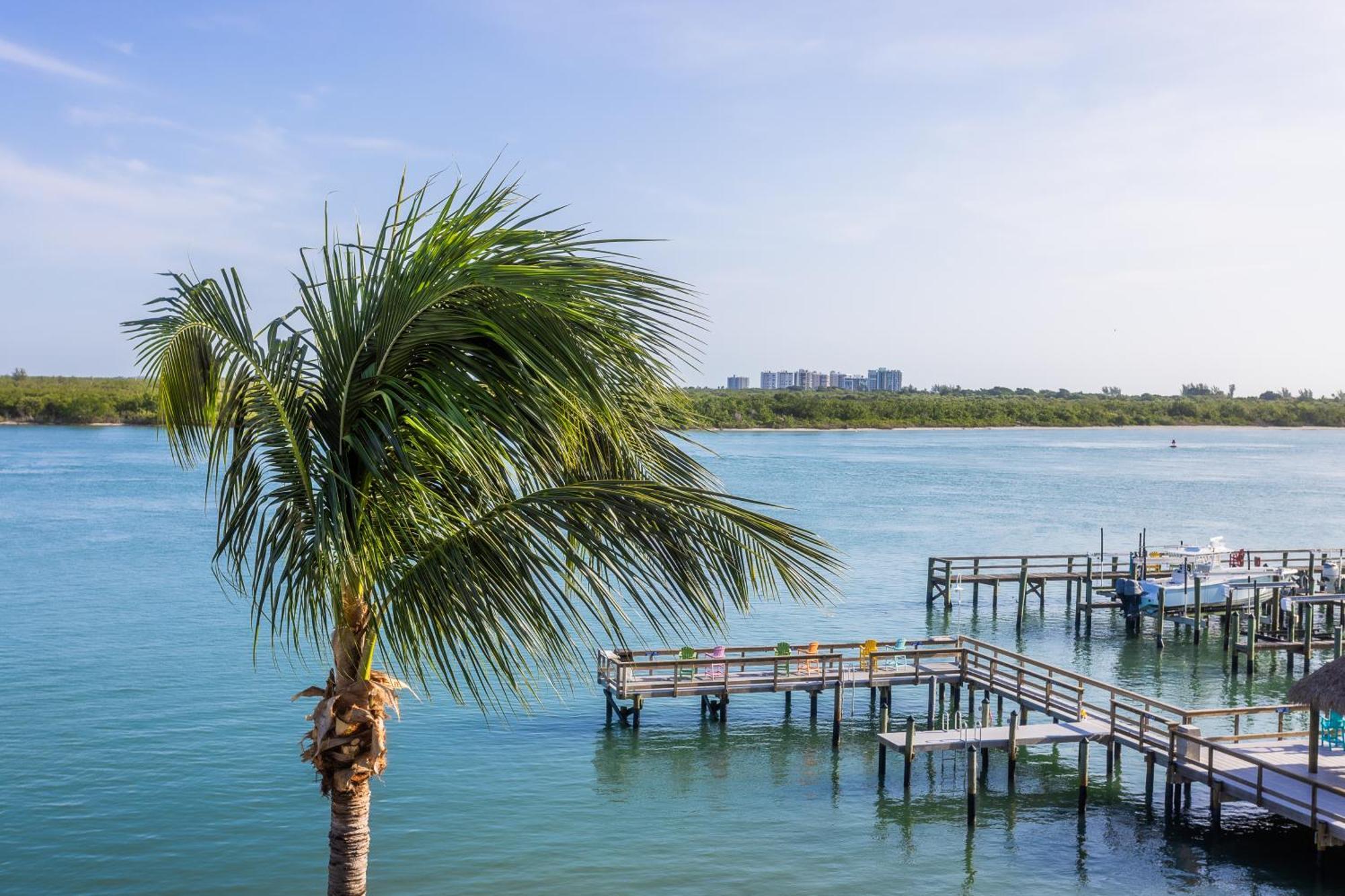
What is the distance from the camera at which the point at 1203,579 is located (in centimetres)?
3894

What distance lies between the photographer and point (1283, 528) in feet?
236

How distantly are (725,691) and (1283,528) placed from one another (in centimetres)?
5874

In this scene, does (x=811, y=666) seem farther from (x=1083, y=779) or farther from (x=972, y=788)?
(x=1083, y=779)

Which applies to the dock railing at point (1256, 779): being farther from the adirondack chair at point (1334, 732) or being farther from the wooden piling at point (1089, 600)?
the wooden piling at point (1089, 600)

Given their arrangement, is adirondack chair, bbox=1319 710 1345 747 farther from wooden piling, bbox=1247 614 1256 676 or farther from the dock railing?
wooden piling, bbox=1247 614 1256 676

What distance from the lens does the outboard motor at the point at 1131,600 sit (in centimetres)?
3950

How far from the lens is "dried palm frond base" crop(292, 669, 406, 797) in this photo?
6309 mm

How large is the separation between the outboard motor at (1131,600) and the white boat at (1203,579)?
4.7 inches

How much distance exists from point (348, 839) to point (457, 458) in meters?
2.42

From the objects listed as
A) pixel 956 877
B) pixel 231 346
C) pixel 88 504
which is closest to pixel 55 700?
pixel 956 877

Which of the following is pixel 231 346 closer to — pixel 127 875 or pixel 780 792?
pixel 127 875

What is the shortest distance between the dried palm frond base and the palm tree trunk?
0.28 ft

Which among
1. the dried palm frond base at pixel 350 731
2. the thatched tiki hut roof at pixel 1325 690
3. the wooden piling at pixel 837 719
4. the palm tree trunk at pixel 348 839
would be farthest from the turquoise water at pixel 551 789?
the dried palm frond base at pixel 350 731

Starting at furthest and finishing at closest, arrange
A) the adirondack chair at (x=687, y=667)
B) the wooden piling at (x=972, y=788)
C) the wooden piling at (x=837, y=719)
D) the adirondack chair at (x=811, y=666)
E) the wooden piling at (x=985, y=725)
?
1. the adirondack chair at (x=811, y=666)
2. the adirondack chair at (x=687, y=667)
3. the wooden piling at (x=837, y=719)
4. the wooden piling at (x=985, y=725)
5. the wooden piling at (x=972, y=788)
